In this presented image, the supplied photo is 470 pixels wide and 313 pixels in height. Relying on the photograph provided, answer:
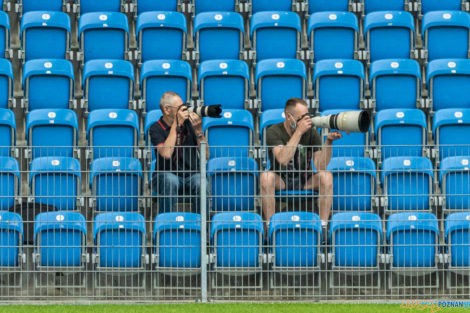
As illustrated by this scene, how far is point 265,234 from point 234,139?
185 cm

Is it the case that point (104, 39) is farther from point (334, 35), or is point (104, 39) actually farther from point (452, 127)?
point (452, 127)

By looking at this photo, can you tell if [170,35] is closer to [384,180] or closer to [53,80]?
[53,80]

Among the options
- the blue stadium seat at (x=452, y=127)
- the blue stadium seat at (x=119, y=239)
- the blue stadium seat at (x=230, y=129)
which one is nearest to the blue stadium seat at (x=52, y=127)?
the blue stadium seat at (x=230, y=129)

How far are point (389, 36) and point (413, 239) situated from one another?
3.37 metres

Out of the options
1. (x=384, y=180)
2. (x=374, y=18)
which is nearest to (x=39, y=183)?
(x=384, y=180)

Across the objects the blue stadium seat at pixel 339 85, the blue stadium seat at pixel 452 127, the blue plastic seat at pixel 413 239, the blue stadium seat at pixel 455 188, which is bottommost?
the blue plastic seat at pixel 413 239

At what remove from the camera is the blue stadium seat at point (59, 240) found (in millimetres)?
6539

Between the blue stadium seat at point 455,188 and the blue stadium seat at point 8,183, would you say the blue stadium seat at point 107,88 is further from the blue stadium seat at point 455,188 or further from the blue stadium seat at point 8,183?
the blue stadium seat at point 455,188

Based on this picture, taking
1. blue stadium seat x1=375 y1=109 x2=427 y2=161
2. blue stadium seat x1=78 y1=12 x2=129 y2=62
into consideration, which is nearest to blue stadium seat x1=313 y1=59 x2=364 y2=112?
blue stadium seat x1=375 y1=109 x2=427 y2=161

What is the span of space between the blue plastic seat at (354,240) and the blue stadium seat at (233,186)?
620 millimetres

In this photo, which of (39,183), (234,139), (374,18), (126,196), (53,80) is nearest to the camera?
(126,196)

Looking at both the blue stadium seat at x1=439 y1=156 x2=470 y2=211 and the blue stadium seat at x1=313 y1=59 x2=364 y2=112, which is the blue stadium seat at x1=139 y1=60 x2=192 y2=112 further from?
the blue stadium seat at x1=439 y1=156 x2=470 y2=211

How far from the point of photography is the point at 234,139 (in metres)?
8.41

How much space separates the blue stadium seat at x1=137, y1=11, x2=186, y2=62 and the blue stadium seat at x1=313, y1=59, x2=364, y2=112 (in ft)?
4.78
